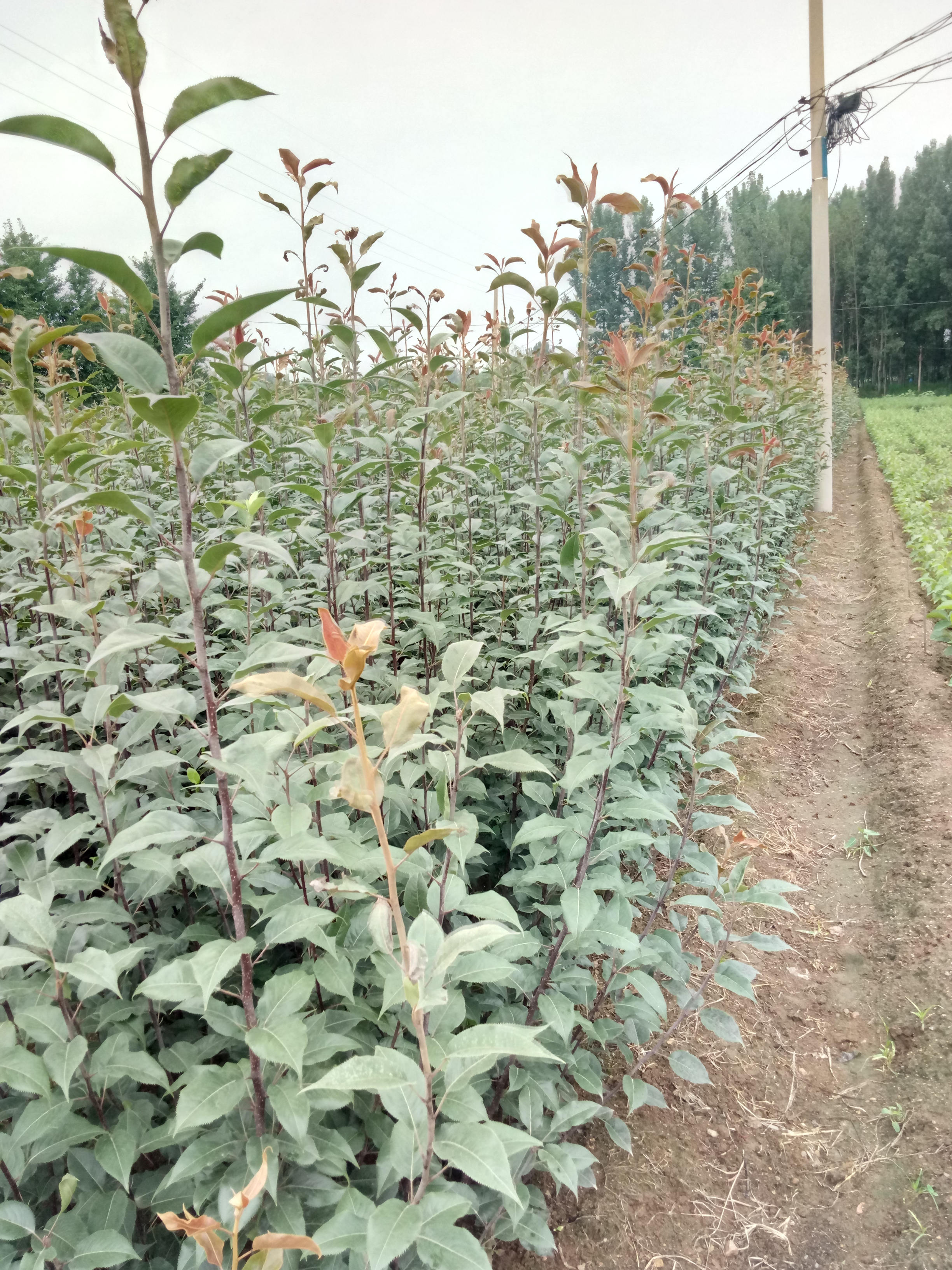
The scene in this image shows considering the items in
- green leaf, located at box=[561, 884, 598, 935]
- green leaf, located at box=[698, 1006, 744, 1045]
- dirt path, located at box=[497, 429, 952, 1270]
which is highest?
green leaf, located at box=[561, 884, 598, 935]

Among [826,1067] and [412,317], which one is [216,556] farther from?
[826,1067]

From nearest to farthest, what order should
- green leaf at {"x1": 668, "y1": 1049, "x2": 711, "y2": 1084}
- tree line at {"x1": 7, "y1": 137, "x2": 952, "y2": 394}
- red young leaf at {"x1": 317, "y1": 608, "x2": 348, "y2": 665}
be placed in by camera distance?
red young leaf at {"x1": 317, "y1": 608, "x2": 348, "y2": 665}, green leaf at {"x1": 668, "y1": 1049, "x2": 711, "y2": 1084}, tree line at {"x1": 7, "y1": 137, "x2": 952, "y2": 394}

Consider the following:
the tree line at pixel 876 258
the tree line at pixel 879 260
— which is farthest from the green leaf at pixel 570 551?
the tree line at pixel 879 260

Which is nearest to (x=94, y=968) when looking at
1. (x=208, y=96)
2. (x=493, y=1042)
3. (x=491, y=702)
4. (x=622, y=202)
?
(x=493, y=1042)

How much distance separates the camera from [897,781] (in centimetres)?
369

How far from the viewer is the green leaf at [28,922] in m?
1.06

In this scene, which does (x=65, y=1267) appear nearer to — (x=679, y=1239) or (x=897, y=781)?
(x=679, y=1239)

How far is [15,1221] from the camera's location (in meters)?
1.02

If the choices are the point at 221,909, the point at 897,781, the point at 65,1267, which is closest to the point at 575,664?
the point at 221,909

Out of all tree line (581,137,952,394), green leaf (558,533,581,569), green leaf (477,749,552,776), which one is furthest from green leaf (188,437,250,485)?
tree line (581,137,952,394)

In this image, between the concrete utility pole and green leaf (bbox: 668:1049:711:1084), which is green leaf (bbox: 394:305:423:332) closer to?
green leaf (bbox: 668:1049:711:1084)

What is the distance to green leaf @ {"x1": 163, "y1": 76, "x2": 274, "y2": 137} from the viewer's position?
3.07ft

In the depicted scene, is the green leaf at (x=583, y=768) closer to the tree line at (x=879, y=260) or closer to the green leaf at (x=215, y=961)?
the green leaf at (x=215, y=961)

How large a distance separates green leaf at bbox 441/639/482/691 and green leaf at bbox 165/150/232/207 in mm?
771
